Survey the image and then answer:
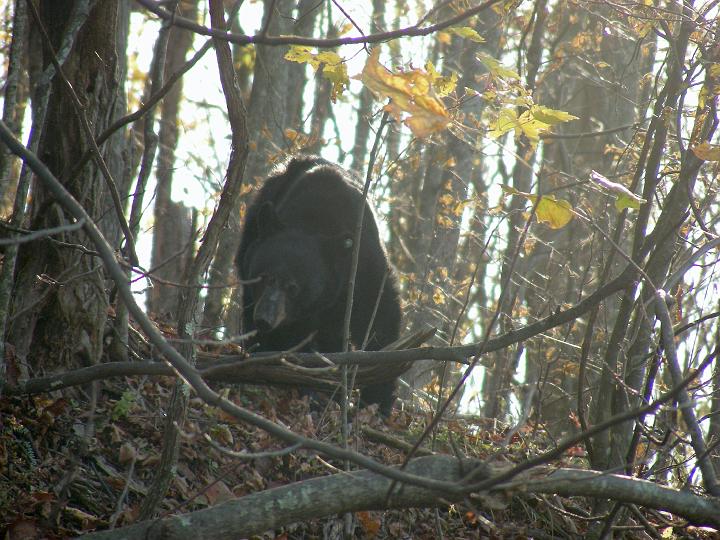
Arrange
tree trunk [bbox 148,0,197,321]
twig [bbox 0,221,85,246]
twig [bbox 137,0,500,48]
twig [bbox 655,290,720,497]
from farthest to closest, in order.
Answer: tree trunk [bbox 148,0,197,321], twig [bbox 655,290,720,497], twig [bbox 137,0,500,48], twig [bbox 0,221,85,246]

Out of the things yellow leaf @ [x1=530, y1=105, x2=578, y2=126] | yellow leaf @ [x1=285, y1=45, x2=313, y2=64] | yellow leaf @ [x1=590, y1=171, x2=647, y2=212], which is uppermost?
yellow leaf @ [x1=285, y1=45, x2=313, y2=64]

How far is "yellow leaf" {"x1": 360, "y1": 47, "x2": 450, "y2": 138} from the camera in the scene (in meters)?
2.74

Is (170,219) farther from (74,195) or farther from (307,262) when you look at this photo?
(74,195)

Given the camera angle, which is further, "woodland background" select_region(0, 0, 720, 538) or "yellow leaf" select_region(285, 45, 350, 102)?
"yellow leaf" select_region(285, 45, 350, 102)

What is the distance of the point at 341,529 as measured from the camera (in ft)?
14.6

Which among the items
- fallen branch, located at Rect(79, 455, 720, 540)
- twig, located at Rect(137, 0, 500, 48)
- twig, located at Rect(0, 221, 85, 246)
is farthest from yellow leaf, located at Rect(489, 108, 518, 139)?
twig, located at Rect(0, 221, 85, 246)

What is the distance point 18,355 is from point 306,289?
13.3 ft

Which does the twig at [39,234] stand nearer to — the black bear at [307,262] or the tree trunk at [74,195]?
the tree trunk at [74,195]

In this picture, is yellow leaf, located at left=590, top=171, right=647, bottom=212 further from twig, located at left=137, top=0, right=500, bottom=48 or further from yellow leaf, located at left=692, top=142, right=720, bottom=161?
Result: twig, located at left=137, top=0, right=500, bottom=48

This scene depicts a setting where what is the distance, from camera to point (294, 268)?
799 centimetres

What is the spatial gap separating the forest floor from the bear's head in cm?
193

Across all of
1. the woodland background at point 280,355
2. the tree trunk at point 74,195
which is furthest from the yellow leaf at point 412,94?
the tree trunk at point 74,195

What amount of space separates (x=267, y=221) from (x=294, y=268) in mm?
528

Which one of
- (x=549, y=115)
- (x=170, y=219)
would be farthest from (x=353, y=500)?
(x=170, y=219)
